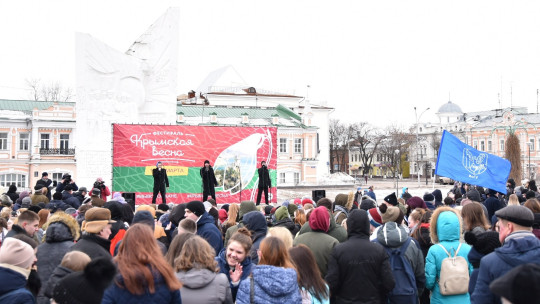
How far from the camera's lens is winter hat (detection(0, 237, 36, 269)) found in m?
3.86

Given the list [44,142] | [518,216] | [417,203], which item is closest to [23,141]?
[44,142]

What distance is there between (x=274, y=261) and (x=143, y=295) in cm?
112

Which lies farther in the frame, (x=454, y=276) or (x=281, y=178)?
(x=281, y=178)

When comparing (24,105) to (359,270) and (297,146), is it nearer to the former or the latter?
(297,146)

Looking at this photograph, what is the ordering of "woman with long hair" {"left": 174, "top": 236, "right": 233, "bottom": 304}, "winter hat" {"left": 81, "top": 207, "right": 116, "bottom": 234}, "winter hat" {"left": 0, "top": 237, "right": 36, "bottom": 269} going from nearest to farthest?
"winter hat" {"left": 0, "top": 237, "right": 36, "bottom": 269} < "woman with long hair" {"left": 174, "top": 236, "right": 233, "bottom": 304} < "winter hat" {"left": 81, "top": 207, "right": 116, "bottom": 234}

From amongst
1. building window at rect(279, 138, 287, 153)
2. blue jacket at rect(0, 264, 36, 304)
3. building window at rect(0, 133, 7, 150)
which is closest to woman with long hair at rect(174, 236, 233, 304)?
blue jacket at rect(0, 264, 36, 304)

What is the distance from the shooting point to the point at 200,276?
4.04 meters

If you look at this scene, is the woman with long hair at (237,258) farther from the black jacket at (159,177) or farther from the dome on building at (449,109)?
the dome on building at (449,109)

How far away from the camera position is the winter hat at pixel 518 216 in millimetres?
4148

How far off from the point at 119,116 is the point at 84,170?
10.2 feet

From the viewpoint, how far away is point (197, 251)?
4094 mm

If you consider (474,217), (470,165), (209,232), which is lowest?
(209,232)

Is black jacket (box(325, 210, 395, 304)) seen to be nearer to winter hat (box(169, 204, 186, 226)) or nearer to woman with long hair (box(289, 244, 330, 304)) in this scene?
woman with long hair (box(289, 244, 330, 304))

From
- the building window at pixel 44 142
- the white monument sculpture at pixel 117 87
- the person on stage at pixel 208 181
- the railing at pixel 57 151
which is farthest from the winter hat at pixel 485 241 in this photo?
the building window at pixel 44 142
